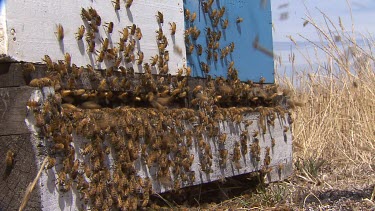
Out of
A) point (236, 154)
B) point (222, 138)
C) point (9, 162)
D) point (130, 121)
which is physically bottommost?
point (236, 154)

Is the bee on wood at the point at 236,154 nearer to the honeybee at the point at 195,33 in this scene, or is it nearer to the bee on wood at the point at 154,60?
the honeybee at the point at 195,33

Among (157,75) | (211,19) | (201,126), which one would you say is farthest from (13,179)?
(211,19)

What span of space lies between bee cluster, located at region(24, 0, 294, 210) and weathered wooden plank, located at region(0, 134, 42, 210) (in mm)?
92

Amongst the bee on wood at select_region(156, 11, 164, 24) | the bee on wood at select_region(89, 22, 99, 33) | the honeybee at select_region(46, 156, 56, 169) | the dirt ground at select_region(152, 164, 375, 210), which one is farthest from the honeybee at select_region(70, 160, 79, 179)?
the bee on wood at select_region(156, 11, 164, 24)

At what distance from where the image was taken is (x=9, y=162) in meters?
2.93

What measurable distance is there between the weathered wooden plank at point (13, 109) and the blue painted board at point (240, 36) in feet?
5.32

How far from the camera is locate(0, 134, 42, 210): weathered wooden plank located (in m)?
2.94

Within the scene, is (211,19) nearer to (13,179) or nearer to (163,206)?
(163,206)

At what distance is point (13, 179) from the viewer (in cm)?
296

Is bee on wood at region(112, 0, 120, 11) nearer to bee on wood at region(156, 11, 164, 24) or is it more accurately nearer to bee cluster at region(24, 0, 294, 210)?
bee cluster at region(24, 0, 294, 210)

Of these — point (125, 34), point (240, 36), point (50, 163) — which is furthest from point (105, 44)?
point (240, 36)

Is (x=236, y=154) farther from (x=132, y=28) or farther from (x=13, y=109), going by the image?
(x=13, y=109)

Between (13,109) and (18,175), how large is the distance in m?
0.32

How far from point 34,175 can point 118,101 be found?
0.98 metres
